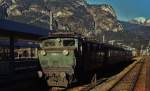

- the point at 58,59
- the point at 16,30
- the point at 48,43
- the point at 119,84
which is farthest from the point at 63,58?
the point at 16,30

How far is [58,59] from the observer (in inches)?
913

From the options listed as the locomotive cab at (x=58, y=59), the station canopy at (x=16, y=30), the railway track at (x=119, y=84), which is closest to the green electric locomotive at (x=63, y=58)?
the locomotive cab at (x=58, y=59)

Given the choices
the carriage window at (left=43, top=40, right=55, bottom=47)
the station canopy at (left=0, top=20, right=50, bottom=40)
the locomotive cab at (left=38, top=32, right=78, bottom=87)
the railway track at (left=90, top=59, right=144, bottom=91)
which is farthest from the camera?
the station canopy at (left=0, top=20, right=50, bottom=40)

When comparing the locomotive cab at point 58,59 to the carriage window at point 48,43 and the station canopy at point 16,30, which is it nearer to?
the carriage window at point 48,43

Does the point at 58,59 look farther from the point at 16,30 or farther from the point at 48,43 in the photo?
the point at 16,30

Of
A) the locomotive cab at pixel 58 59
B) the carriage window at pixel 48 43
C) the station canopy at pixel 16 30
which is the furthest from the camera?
the station canopy at pixel 16 30

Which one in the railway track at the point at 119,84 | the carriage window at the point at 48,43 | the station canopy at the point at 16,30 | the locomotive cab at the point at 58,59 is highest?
the station canopy at the point at 16,30

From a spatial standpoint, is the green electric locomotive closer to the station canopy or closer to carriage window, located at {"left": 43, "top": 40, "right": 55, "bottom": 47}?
carriage window, located at {"left": 43, "top": 40, "right": 55, "bottom": 47}

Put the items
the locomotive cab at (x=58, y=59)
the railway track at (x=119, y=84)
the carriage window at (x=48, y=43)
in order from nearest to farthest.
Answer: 1. the locomotive cab at (x=58, y=59)
2. the carriage window at (x=48, y=43)
3. the railway track at (x=119, y=84)

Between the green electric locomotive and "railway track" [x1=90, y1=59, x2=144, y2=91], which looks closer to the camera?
the green electric locomotive

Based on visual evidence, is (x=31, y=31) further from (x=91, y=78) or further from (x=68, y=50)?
(x=68, y=50)

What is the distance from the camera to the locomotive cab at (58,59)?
74.5ft

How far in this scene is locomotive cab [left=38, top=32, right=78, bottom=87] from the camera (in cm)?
2270

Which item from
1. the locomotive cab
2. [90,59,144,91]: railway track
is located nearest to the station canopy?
the locomotive cab
